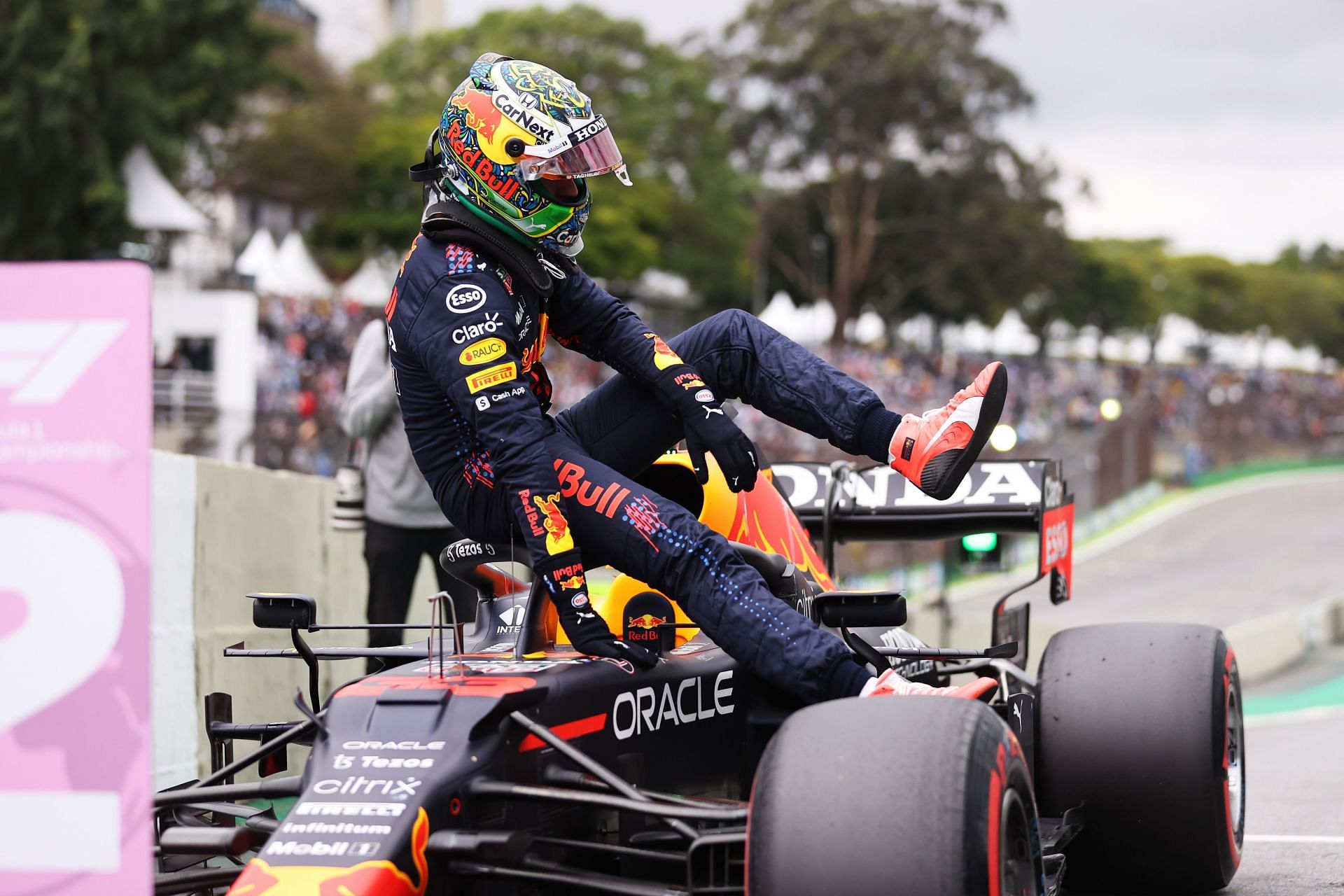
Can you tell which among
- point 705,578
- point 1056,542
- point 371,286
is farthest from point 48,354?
point 371,286

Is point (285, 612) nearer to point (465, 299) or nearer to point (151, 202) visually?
point (465, 299)

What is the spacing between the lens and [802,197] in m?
70.7

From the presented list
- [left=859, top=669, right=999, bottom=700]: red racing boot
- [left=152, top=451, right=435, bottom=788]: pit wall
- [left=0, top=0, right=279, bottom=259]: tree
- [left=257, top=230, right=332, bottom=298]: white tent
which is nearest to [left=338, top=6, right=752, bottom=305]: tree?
[left=257, top=230, right=332, bottom=298]: white tent

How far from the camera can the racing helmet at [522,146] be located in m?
4.88

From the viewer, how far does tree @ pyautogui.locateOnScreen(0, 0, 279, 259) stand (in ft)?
116

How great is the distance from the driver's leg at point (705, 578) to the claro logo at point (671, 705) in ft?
0.68

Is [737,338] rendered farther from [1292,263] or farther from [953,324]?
[1292,263]

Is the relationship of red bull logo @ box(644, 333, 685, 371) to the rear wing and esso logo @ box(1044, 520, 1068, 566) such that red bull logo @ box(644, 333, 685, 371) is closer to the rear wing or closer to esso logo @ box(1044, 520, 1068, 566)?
the rear wing

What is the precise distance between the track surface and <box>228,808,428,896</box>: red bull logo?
10.5ft

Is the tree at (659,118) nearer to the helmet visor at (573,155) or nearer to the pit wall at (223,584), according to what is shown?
the pit wall at (223,584)

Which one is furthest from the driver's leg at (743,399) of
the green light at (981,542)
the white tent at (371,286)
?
the white tent at (371,286)

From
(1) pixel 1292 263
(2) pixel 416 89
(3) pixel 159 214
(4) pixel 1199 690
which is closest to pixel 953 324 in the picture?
(2) pixel 416 89

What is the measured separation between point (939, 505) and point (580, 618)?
2.65 meters

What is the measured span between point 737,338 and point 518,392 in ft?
2.49
